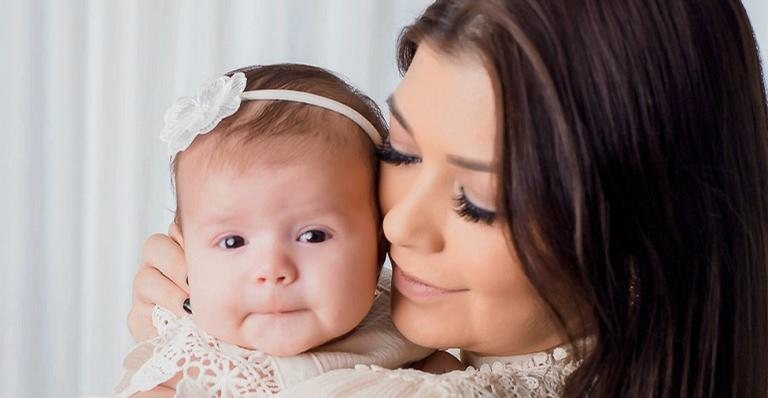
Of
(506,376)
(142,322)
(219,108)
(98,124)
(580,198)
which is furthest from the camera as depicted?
(98,124)

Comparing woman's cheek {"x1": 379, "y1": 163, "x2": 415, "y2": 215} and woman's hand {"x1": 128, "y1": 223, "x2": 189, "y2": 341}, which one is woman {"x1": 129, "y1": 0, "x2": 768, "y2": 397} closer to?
woman's cheek {"x1": 379, "y1": 163, "x2": 415, "y2": 215}

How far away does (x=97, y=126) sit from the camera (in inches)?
113

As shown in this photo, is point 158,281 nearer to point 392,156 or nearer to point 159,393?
point 159,393

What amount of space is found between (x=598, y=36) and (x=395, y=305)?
0.43m

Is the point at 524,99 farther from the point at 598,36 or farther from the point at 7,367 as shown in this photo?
the point at 7,367

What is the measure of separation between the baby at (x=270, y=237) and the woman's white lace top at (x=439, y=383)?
0.13m

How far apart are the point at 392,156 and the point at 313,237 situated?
0.15 meters

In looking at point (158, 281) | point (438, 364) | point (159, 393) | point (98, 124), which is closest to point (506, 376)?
point (438, 364)

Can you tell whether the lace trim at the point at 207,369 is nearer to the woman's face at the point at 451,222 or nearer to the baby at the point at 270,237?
the baby at the point at 270,237

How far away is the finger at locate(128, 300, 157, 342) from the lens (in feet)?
5.99

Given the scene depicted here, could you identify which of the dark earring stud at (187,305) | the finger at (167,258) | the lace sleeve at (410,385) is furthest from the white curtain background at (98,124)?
the lace sleeve at (410,385)

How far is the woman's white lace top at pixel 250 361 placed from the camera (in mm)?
1450

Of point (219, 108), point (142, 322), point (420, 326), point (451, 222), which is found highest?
point (219, 108)

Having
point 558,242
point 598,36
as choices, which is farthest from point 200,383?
point 598,36
